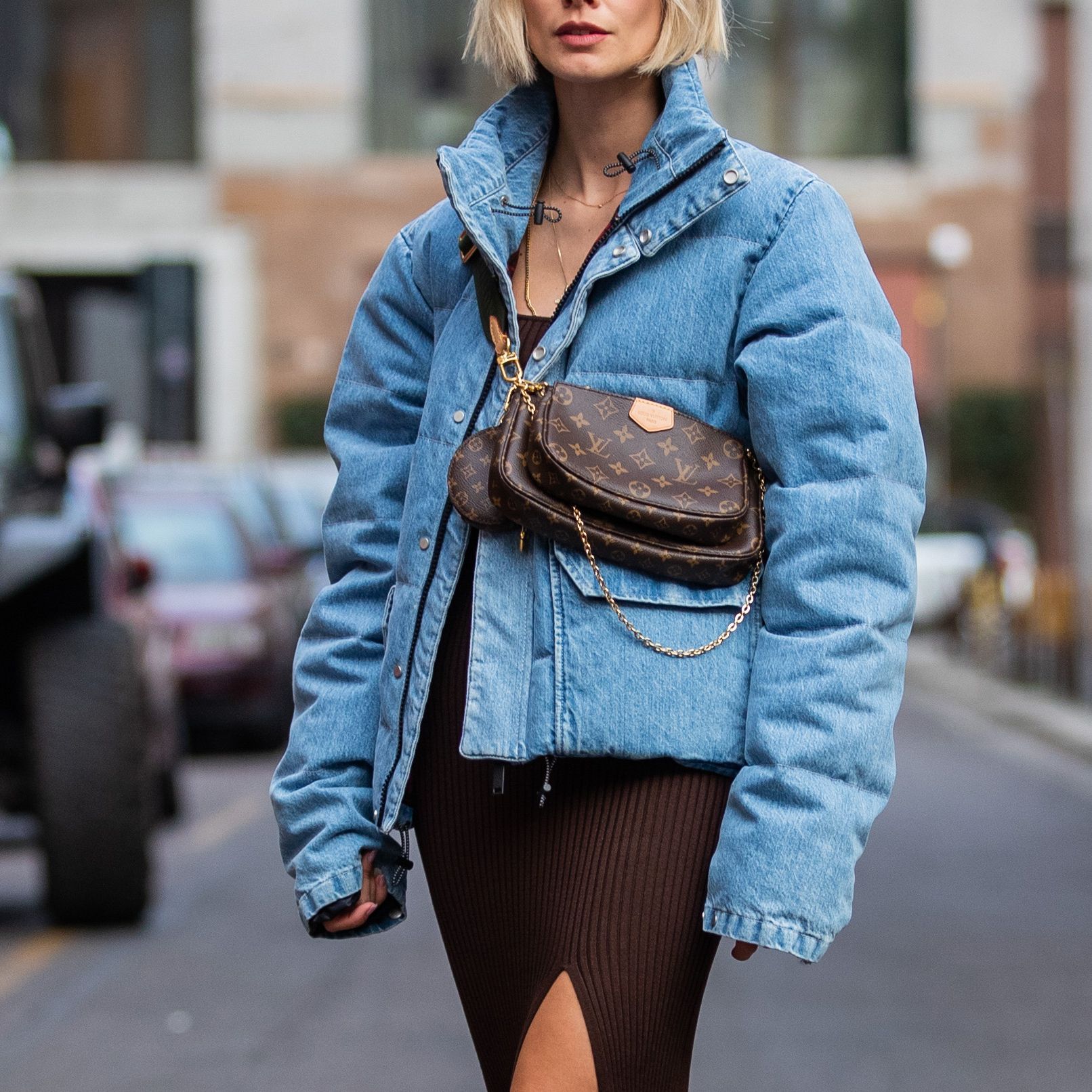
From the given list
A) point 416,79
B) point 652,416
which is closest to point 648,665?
point 652,416

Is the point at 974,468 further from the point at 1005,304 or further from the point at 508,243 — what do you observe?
the point at 508,243

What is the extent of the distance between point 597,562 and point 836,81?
37035 millimetres

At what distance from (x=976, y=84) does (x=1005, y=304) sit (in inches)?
144

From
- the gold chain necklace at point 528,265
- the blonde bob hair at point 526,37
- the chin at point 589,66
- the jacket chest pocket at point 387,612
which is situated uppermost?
the blonde bob hair at point 526,37

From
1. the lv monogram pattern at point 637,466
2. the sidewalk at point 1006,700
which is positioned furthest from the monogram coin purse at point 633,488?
the sidewalk at point 1006,700

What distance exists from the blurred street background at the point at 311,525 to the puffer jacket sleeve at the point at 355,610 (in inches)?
22.0

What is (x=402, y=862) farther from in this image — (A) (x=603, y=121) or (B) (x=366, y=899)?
(A) (x=603, y=121)

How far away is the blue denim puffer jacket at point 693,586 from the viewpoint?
2.50 m

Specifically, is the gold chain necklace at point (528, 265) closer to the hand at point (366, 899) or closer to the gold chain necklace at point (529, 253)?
the gold chain necklace at point (529, 253)

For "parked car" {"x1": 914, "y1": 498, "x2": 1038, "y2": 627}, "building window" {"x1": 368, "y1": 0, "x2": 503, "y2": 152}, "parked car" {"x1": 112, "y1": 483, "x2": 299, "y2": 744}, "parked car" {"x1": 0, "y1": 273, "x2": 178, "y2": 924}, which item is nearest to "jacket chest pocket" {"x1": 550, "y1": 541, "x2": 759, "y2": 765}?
"parked car" {"x1": 0, "y1": 273, "x2": 178, "y2": 924}

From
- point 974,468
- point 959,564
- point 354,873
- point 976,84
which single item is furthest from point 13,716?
point 976,84

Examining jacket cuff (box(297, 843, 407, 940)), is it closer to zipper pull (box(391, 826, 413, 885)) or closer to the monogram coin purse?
zipper pull (box(391, 826, 413, 885))

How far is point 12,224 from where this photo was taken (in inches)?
1478

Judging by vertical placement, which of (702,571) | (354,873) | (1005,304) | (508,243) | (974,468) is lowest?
(974,468)
